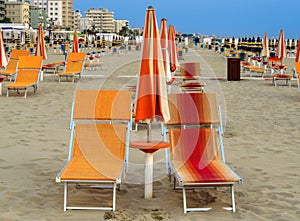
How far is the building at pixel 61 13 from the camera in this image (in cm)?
16384

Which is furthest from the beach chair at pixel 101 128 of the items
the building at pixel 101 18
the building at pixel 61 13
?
the building at pixel 101 18

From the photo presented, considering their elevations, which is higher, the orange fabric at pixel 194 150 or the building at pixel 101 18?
the building at pixel 101 18

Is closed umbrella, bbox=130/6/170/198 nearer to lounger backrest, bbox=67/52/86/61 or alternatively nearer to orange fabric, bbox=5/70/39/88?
orange fabric, bbox=5/70/39/88

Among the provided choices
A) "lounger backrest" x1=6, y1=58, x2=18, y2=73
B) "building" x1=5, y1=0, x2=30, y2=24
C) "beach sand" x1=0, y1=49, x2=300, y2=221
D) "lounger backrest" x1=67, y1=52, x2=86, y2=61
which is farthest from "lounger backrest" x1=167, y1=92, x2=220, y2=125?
"building" x1=5, y1=0, x2=30, y2=24

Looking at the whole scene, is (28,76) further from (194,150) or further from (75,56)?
(194,150)

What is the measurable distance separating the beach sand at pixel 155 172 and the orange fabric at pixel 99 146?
11.6 inches

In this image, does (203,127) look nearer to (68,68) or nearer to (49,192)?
(49,192)

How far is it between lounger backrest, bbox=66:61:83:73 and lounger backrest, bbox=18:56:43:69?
286 cm

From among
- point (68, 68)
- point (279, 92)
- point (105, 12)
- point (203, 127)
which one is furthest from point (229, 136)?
point (105, 12)

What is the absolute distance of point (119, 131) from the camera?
4.67 m

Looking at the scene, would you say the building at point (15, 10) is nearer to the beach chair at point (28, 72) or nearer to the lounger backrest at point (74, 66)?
the lounger backrest at point (74, 66)

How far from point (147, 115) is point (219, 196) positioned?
104 centimetres

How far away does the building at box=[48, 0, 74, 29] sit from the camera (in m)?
164

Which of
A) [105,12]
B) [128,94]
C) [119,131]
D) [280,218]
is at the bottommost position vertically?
[280,218]
